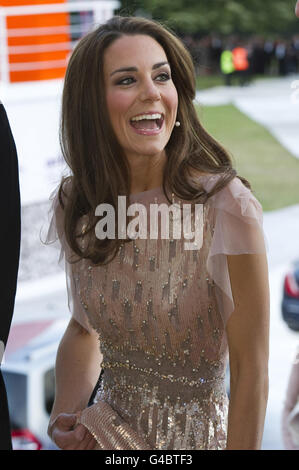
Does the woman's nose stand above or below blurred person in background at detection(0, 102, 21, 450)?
above

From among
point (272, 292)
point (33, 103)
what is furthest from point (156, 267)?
point (272, 292)

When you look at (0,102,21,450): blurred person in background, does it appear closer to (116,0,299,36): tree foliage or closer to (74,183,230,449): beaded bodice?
(74,183,230,449): beaded bodice

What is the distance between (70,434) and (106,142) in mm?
543

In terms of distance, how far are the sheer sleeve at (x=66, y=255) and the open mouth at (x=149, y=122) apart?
0.91 ft

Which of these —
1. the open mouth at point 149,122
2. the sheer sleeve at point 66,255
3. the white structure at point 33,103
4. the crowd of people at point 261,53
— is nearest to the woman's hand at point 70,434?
the sheer sleeve at point 66,255

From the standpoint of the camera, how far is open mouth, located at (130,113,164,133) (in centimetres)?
150

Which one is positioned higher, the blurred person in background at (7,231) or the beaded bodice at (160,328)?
the blurred person in background at (7,231)

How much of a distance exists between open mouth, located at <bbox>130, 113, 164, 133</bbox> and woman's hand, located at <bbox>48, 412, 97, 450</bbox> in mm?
550

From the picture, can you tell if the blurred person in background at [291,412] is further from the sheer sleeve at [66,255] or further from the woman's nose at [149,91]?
the woman's nose at [149,91]

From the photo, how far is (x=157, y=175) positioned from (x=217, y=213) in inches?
6.3

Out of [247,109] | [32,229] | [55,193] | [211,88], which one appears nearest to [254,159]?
[247,109]

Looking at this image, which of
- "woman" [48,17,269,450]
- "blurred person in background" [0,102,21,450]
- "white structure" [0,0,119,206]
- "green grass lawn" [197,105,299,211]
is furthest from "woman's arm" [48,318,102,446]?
"green grass lawn" [197,105,299,211]

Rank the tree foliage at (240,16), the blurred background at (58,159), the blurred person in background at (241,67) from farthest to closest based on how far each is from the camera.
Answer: the tree foliage at (240,16) → the blurred person in background at (241,67) → the blurred background at (58,159)

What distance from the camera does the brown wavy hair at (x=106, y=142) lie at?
153cm
